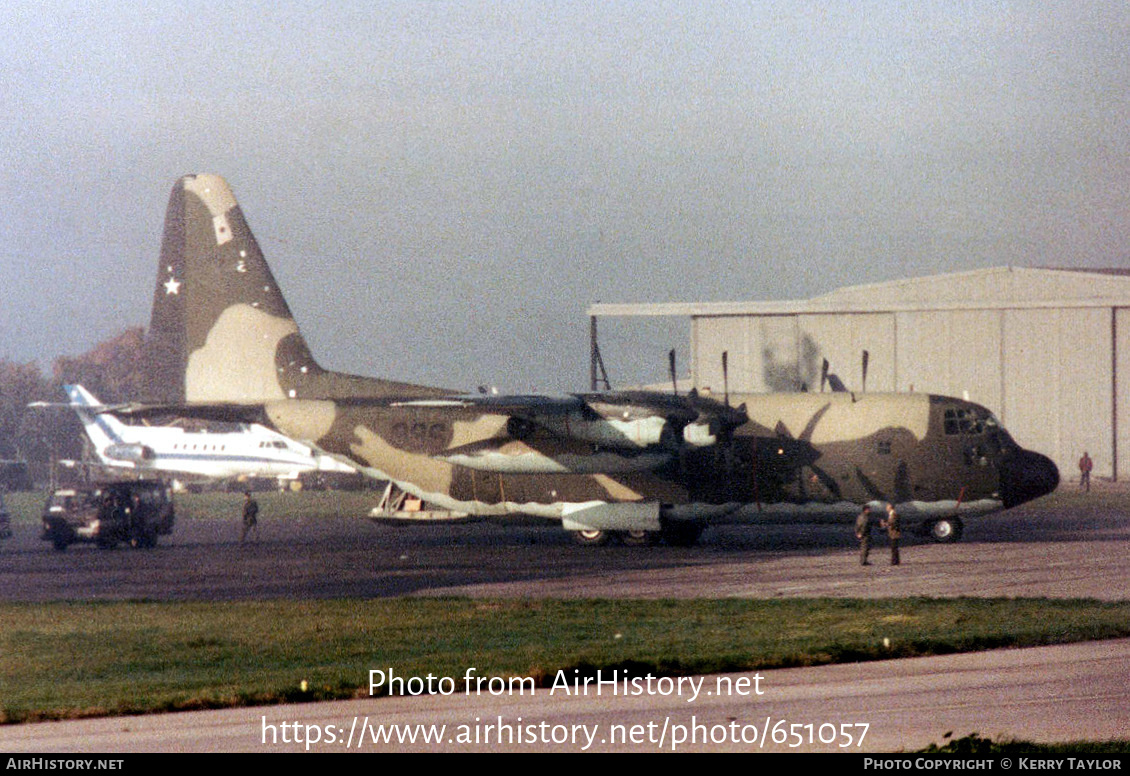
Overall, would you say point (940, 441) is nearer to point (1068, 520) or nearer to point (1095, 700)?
point (1068, 520)

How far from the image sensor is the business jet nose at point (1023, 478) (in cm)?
3306

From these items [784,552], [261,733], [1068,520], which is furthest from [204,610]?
[1068,520]

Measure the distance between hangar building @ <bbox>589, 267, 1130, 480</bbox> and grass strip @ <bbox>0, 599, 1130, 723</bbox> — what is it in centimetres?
3947

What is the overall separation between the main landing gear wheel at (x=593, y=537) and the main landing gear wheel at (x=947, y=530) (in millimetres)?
8365

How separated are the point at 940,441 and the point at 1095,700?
21163 millimetres

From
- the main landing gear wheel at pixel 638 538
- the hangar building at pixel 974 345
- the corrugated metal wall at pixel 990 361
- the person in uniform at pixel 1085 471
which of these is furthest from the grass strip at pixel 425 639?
the hangar building at pixel 974 345

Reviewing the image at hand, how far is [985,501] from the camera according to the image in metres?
33.1

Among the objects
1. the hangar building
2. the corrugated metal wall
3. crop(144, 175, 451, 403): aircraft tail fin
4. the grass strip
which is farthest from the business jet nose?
the hangar building

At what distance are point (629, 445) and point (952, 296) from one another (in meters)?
34.1

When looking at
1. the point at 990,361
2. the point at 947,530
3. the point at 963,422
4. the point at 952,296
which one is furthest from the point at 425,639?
the point at 952,296

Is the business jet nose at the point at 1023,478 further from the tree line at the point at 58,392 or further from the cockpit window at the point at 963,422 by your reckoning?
the tree line at the point at 58,392

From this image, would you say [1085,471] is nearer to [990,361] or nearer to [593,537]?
[990,361]

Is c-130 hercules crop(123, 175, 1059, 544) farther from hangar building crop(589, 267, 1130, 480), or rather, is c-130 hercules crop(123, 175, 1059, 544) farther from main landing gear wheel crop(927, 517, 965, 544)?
hangar building crop(589, 267, 1130, 480)

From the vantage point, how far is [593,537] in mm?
35250
